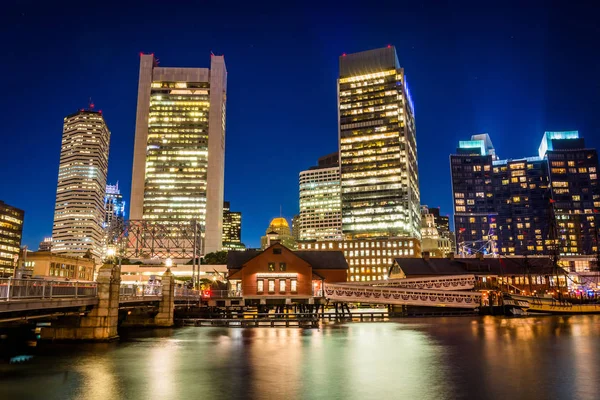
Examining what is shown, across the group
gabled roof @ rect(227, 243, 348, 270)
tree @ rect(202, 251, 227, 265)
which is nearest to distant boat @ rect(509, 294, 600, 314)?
gabled roof @ rect(227, 243, 348, 270)

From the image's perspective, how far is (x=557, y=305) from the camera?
71.1 m

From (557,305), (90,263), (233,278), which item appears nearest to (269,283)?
(233,278)

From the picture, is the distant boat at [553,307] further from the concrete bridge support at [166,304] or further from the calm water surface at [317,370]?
the concrete bridge support at [166,304]

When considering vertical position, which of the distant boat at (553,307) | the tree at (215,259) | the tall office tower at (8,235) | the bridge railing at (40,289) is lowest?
the distant boat at (553,307)

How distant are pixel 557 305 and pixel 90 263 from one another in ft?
484

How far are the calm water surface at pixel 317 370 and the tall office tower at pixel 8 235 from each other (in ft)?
608

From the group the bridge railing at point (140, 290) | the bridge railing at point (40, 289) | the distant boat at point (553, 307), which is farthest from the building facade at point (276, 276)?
the bridge railing at point (40, 289)

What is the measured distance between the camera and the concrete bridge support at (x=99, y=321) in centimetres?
3412

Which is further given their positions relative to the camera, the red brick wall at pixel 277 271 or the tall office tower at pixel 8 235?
the tall office tower at pixel 8 235

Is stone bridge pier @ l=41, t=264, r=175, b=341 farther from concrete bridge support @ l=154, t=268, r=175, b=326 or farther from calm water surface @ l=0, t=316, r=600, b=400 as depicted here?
concrete bridge support @ l=154, t=268, r=175, b=326

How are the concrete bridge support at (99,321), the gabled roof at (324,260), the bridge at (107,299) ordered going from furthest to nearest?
1. the gabled roof at (324,260)
2. the concrete bridge support at (99,321)
3. the bridge at (107,299)

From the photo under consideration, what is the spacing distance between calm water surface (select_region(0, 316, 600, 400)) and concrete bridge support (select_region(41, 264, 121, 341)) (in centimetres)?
184

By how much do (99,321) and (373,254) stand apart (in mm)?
166608

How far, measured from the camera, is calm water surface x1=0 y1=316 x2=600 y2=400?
57.1 feet
